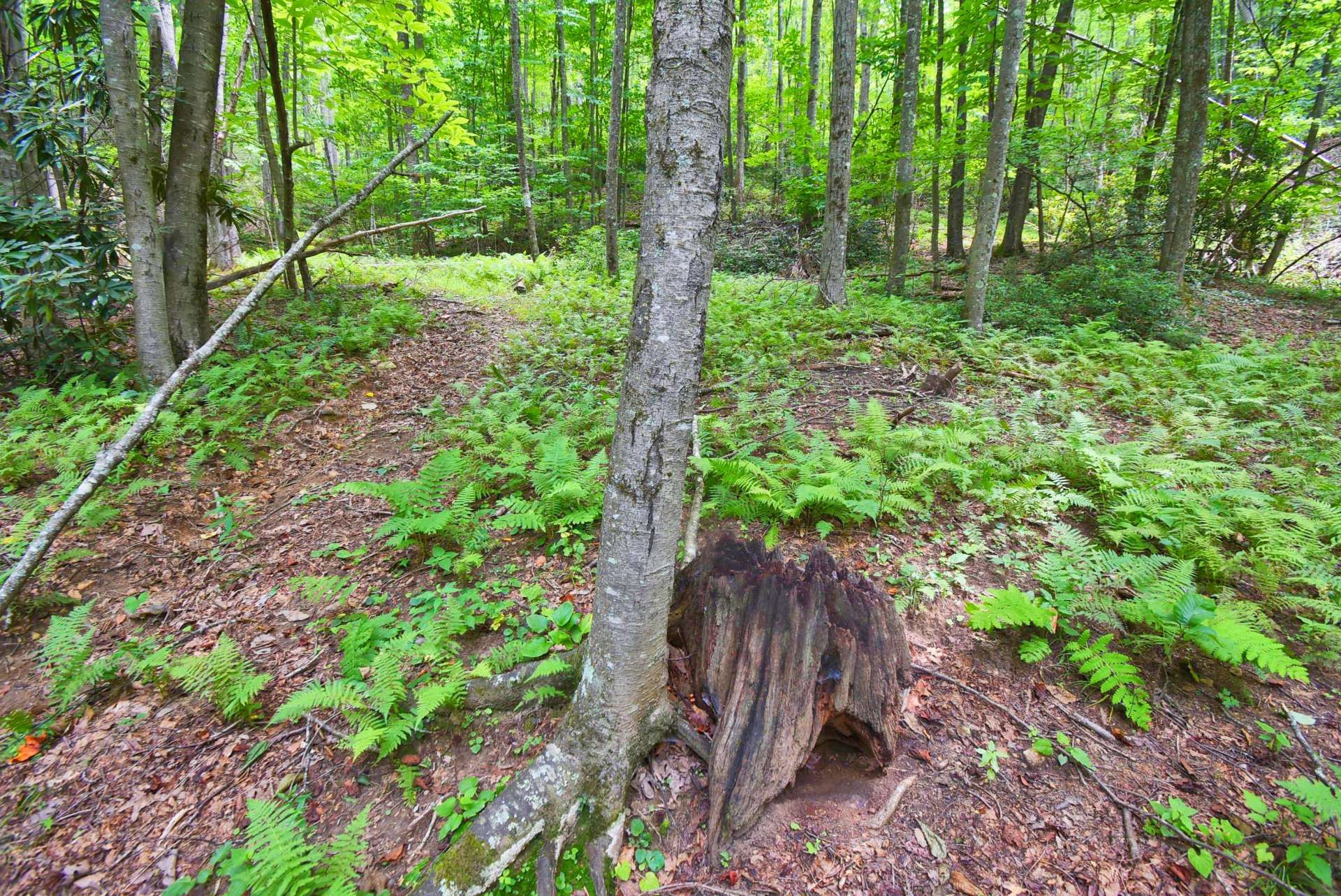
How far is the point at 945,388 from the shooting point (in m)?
6.54

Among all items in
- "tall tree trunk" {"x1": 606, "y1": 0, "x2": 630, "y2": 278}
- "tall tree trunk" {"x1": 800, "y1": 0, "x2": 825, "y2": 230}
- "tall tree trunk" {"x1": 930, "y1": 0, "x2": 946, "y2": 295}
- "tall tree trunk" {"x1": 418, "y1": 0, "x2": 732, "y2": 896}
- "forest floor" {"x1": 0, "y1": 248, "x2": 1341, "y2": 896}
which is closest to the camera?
"tall tree trunk" {"x1": 418, "y1": 0, "x2": 732, "y2": 896}

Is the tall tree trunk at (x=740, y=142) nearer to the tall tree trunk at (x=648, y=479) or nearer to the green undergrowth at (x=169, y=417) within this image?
the green undergrowth at (x=169, y=417)

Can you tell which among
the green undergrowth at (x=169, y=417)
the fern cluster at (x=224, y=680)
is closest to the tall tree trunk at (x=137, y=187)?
the green undergrowth at (x=169, y=417)

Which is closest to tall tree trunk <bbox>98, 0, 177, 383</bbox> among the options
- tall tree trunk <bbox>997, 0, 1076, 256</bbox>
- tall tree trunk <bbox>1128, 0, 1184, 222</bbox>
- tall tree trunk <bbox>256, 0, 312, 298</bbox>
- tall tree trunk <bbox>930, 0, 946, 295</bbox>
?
tall tree trunk <bbox>256, 0, 312, 298</bbox>

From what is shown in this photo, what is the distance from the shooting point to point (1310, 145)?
11.8m

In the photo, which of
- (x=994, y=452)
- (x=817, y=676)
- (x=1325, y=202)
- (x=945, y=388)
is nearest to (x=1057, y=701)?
(x=817, y=676)

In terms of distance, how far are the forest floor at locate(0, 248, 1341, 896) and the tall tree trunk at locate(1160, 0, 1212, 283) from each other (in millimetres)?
8849

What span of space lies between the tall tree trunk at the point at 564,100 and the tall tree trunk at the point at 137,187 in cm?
1345

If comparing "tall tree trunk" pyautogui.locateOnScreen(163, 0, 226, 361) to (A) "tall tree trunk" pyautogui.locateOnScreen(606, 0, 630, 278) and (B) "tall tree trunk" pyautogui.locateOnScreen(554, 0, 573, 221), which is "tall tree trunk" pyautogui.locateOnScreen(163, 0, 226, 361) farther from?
(B) "tall tree trunk" pyautogui.locateOnScreen(554, 0, 573, 221)

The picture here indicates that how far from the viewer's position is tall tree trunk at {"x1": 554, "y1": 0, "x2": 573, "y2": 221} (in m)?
17.9

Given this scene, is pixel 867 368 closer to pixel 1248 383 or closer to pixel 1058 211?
pixel 1248 383

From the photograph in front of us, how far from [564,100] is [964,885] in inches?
950

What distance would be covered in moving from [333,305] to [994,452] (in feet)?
33.0

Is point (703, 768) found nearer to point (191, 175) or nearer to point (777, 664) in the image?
point (777, 664)
